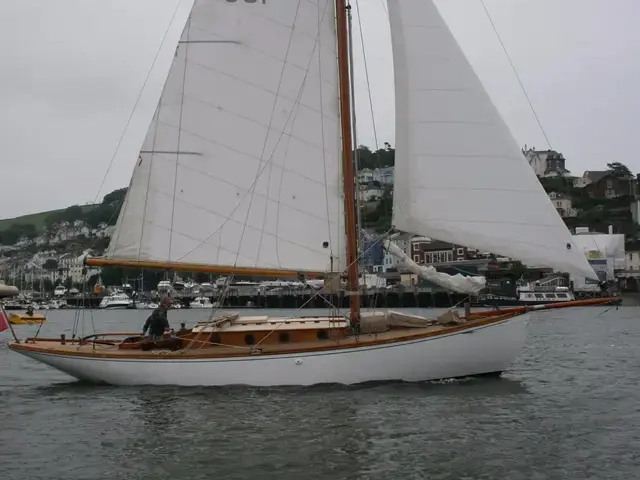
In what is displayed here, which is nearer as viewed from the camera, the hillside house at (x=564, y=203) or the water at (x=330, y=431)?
the water at (x=330, y=431)

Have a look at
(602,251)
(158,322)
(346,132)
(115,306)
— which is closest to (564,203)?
(115,306)

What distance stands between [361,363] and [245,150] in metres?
6.06

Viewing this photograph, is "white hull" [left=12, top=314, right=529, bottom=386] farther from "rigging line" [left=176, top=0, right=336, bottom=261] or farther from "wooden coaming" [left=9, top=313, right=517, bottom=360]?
"rigging line" [left=176, top=0, right=336, bottom=261]

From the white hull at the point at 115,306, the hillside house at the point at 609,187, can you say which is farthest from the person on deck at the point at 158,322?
the hillside house at the point at 609,187

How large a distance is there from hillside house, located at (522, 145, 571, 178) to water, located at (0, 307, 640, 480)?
457 ft

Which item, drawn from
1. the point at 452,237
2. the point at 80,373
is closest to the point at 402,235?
the point at 452,237

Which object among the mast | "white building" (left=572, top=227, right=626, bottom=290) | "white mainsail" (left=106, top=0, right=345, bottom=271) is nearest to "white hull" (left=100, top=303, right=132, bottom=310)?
"white building" (left=572, top=227, right=626, bottom=290)

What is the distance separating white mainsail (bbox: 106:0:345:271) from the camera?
818 inches

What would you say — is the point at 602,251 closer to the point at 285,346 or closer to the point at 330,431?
the point at 285,346

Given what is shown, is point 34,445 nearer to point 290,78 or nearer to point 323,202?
point 323,202

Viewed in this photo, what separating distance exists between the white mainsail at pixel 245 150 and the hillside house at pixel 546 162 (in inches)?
5507

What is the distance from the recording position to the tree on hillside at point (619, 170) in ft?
503

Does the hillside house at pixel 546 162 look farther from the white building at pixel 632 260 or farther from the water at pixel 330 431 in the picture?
the water at pixel 330 431

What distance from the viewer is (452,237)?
62.1 ft
